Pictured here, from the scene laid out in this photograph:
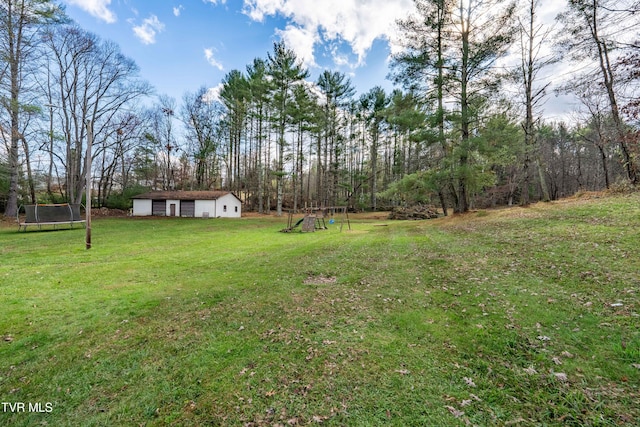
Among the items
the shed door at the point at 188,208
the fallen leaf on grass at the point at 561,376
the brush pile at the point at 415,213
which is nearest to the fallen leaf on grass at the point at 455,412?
the fallen leaf on grass at the point at 561,376

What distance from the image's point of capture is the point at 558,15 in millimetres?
12633

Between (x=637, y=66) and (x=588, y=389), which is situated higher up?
(x=637, y=66)

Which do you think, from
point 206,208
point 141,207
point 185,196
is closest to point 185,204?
point 185,196

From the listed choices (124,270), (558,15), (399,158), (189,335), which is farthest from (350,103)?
(189,335)

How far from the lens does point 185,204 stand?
26875 mm

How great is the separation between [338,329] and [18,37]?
94.6ft

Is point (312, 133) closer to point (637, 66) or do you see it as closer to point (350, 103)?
point (350, 103)

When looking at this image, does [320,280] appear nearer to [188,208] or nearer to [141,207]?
[188,208]

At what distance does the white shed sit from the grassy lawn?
20.2 m

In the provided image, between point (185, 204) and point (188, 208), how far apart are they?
579 millimetres

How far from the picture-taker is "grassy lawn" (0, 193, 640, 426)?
227 cm

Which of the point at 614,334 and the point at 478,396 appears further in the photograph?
the point at 614,334

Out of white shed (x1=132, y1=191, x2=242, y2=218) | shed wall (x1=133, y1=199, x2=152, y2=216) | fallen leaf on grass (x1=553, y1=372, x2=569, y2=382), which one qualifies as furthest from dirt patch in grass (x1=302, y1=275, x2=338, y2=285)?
shed wall (x1=133, y1=199, x2=152, y2=216)

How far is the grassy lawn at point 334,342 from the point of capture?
7.43 ft
